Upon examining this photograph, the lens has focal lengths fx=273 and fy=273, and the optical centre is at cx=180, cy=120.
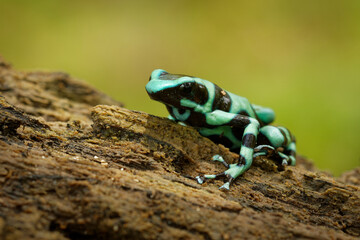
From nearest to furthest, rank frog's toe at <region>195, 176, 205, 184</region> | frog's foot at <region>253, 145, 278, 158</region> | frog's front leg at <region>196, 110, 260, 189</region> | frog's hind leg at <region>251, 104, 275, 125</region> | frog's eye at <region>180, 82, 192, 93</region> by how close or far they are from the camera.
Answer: frog's toe at <region>195, 176, 205, 184</region> < frog's front leg at <region>196, 110, 260, 189</region> < frog's eye at <region>180, 82, 192, 93</region> < frog's foot at <region>253, 145, 278, 158</region> < frog's hind leg at <region>251, 104, 275, 125</region>

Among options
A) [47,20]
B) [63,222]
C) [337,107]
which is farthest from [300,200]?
[47,20]

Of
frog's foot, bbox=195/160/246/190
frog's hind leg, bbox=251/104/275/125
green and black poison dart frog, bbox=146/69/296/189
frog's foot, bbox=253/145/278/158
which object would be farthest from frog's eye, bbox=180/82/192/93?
frog's hind leg, bbox=251/104/275/125

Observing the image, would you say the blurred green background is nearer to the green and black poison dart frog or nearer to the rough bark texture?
the green and black poison dart frog

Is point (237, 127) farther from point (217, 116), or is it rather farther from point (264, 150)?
point (264, 150)

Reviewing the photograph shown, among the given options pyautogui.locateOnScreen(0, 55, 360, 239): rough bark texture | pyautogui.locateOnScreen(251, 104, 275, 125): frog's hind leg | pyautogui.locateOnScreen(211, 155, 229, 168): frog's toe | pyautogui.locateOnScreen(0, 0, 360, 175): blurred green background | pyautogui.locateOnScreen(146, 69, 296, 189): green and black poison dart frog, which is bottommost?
pyautogui.locateOnScreen(0, 55, 360, 239): rough bark texture

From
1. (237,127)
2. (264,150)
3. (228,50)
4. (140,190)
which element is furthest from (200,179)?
(228,50)

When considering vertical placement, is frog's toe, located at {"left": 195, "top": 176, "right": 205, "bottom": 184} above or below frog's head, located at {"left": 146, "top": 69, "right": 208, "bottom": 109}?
below

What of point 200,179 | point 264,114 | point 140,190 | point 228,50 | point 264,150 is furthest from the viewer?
point 228,50

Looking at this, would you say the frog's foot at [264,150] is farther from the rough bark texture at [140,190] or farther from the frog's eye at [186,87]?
the frog's eye at [186,87]
